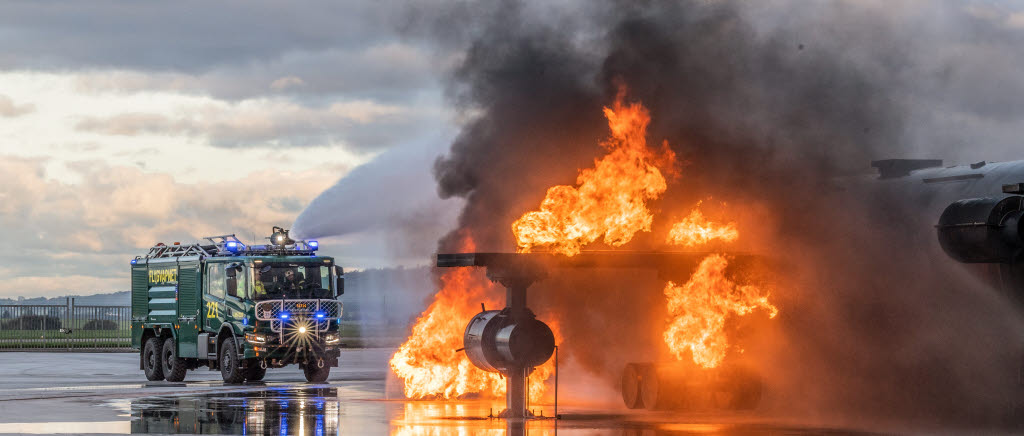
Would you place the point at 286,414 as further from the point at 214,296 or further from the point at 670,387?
the point at 214,296

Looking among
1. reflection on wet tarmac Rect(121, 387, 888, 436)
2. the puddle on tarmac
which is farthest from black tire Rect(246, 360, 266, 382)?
the puddle on tarmac

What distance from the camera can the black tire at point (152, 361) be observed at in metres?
35.6

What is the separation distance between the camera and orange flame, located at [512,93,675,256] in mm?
23484

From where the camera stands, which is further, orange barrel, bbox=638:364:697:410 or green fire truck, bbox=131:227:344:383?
green fire truck, bbox=131:227:344:383

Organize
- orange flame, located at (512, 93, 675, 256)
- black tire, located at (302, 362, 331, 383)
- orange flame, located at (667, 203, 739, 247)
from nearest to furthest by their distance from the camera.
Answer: orange flame, located at (512, 93, 675, 256)
orange flame, located at (667, 203, 739, 247)
black tire, located at (302, 362, 331, 383)

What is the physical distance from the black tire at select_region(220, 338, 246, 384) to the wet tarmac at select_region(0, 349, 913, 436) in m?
0.35

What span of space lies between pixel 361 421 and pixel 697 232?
287 inches

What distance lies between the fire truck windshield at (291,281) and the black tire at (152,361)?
16.8 feet

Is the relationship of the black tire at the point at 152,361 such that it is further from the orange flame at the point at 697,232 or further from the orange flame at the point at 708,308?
the orange flame at the point at 708,308

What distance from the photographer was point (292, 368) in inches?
1671

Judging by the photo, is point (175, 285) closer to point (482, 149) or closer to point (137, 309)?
point (137, 309)

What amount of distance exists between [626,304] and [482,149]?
15.1 feet

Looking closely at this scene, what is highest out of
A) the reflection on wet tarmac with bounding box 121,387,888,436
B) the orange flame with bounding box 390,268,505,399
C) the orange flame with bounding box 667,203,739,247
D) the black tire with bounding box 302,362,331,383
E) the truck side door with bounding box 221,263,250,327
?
the orange flame with bounding box 667,203,739,247

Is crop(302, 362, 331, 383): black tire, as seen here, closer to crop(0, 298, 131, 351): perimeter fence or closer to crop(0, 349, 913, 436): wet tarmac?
crop(0, 349, 913, 436): wet tarmac
